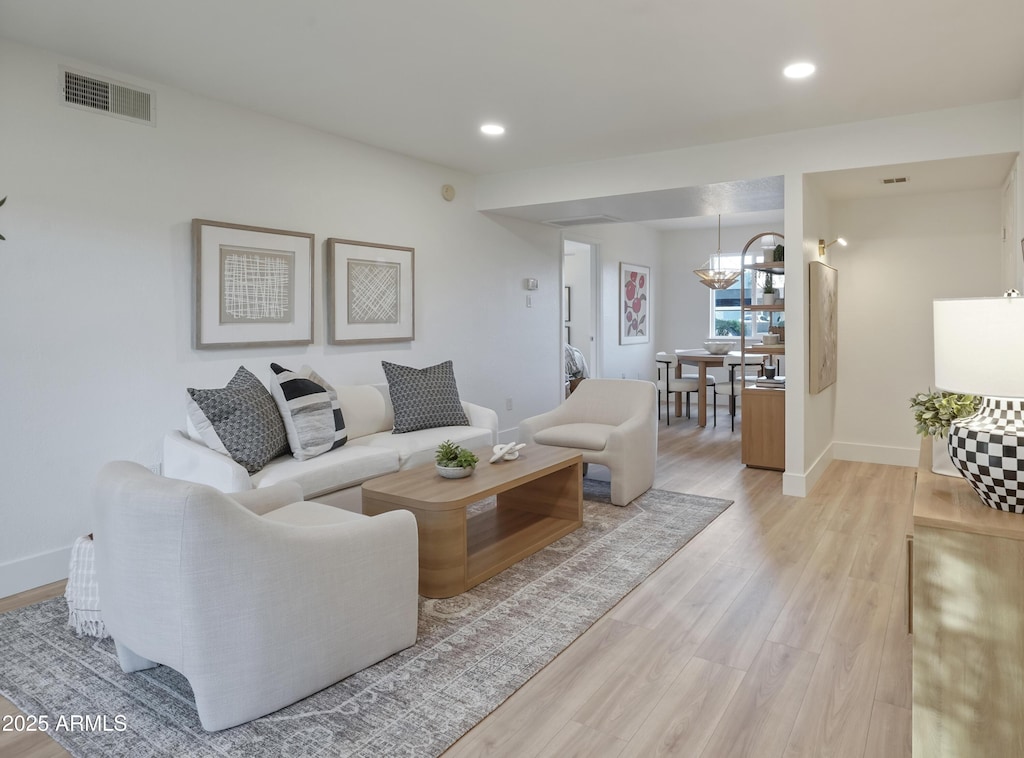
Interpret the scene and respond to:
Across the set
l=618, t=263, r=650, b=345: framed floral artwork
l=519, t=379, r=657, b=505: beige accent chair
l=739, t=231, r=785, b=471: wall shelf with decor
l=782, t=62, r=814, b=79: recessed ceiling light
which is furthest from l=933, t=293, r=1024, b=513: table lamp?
l=618, t=263, r=650, b=345: framed floral artwork

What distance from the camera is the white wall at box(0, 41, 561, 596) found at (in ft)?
9.95

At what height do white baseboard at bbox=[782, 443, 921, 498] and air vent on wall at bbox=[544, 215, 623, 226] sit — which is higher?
air vent on wall at bbox=[544, 215, 623, 226]

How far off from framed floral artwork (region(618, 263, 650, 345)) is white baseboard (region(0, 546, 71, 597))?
22.0 ft

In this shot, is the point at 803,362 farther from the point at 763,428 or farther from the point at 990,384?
the point at 990,384

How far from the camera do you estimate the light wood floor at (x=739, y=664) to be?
1887mm

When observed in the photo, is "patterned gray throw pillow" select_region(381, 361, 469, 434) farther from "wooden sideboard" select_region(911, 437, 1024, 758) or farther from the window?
the window

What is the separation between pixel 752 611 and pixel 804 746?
885mm

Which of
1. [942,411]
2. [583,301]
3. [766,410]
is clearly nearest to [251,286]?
[942,411]

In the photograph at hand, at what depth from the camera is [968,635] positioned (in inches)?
62.9

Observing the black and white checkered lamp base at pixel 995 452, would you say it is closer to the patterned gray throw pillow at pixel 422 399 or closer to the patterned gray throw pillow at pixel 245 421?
the patterned gray throw pillow at pixel 245 421

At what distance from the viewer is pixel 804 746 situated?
1854mm

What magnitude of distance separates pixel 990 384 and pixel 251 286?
3.64m

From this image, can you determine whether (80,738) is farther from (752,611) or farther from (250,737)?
(752,611)

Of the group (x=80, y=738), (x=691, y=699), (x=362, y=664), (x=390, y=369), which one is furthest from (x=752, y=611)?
(x=390, y=369)
